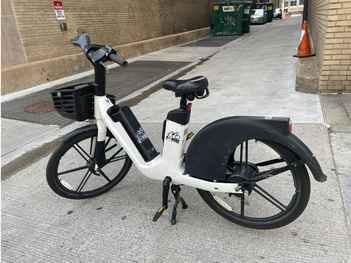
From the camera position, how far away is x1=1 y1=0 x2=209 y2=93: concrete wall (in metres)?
6.86

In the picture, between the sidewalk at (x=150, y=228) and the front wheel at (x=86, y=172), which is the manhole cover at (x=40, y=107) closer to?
the sidewalk at (x=150, y=228)

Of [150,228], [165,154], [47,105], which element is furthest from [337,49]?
[47,105]

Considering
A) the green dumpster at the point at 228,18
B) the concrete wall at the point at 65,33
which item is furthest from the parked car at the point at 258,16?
the concrete wall at the point at 65,33

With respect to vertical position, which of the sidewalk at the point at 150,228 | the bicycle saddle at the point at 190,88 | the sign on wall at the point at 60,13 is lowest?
the sidewalk at the point at 150,228

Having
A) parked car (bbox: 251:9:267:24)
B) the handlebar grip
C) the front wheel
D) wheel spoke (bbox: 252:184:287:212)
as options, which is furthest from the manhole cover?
parked car (bbox: 251:9:267:24)

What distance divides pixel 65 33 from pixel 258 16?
21926 mm

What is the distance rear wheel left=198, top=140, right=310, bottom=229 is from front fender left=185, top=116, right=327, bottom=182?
7 cm

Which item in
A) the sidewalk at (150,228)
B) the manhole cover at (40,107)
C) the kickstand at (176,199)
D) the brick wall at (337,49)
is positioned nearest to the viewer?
the sidewalk at (150,228)

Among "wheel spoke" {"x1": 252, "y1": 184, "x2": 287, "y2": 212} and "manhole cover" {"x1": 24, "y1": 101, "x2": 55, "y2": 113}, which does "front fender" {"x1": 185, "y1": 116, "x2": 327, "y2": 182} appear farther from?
"manhole cover" {"x1": 24, "y1": 101, "x2": 55, "y2": 113}

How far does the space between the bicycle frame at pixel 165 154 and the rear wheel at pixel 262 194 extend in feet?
0.35

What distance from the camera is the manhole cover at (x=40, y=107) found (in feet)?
18.5

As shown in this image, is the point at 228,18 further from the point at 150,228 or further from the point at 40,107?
the point at 150,228

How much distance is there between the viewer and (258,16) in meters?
27.0

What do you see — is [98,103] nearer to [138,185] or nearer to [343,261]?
[138,185]
